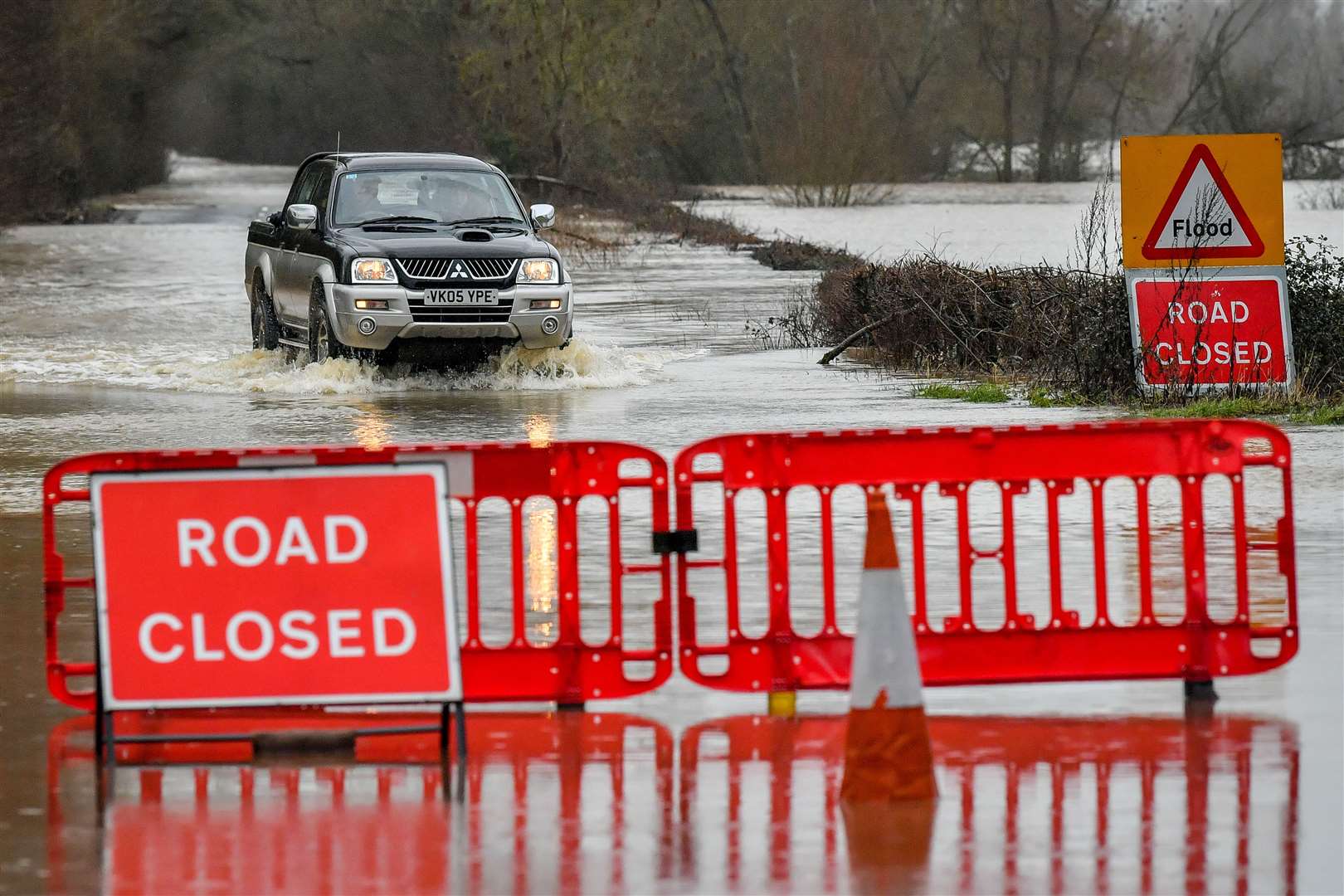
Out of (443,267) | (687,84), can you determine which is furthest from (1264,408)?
(687,84)

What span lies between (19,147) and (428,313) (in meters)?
36.4

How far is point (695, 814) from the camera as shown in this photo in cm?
629

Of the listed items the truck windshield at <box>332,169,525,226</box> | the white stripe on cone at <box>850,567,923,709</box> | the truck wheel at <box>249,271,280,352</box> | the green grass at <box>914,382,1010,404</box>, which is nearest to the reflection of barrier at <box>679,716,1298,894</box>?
the white stripe on cone at <box>850,567,923,709</box>

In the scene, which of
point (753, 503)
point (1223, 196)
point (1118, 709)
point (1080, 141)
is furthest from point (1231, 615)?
point (1080, 141)

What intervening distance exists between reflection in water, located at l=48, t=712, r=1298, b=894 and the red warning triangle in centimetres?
886

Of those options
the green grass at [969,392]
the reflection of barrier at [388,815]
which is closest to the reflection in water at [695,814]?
the reflection of barrier at [388,815]

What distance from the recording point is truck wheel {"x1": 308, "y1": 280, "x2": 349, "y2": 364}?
19.1 metres

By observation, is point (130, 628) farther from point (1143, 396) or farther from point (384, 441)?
point (1143, 396)

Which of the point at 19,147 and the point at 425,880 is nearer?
the point at 425,880

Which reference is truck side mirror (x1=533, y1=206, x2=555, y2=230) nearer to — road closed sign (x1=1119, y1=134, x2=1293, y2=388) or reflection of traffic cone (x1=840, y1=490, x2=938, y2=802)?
road closed sign (x1=1119, y1=134, x2=1293, y2=388)

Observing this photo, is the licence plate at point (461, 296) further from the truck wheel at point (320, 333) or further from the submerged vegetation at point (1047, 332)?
the submerged vegetation at point (1047, 332)

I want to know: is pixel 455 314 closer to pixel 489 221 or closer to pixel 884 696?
pixel 489 221

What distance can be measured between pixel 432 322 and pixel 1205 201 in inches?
244

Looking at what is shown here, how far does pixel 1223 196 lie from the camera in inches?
618
